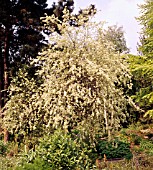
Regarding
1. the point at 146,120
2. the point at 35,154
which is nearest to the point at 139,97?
the point at 146,120

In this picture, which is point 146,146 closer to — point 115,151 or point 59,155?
point 115,151

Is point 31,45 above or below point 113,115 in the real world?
above

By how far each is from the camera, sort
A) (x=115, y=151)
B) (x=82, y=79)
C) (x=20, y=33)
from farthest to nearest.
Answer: (x=20, y=33), (x=115, y=151), (x=82, y=79)

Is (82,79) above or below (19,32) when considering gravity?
below

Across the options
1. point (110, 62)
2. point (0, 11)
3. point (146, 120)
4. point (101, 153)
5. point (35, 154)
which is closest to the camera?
point (35, 154)

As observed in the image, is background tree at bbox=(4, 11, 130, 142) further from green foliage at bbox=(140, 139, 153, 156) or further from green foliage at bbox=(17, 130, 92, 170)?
green foliage at bbox=(140, 139, 153, 156)

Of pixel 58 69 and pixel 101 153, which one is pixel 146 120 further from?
pixel 58 69

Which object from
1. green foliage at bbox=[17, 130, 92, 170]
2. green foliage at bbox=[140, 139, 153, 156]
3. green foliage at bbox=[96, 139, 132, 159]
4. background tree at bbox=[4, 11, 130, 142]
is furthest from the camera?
green foliage at bbox=[140, 139, 153, 156]

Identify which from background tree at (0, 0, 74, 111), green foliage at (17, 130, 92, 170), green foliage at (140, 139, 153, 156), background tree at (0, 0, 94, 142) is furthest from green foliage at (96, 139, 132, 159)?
background tree at (0, 0, 74, 111)

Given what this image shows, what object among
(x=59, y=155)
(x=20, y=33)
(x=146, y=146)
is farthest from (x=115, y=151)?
(x=20, y=33)

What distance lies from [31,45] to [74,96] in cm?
→ 546

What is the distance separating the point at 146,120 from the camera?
15.2 metres

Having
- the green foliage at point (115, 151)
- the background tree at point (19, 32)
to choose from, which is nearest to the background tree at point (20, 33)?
the background tree at point (19, 32)

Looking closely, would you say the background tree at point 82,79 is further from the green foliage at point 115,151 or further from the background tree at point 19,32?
the background tree at point 19,32
